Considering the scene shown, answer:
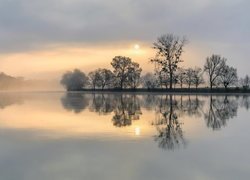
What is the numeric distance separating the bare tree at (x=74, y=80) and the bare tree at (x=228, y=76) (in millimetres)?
50202

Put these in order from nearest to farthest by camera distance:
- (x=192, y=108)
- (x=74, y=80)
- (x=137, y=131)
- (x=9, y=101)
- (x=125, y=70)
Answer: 1. (x=137, y=131)
2. (x=192, y=108)
3. (x=9, y=101)
4. (x=125, y=70)
5. (x=74, y=80)

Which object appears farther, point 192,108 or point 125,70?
point 125,70

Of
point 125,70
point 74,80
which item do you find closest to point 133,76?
point 125,70

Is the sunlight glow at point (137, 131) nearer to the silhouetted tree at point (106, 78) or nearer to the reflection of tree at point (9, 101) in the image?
the reflection of tree at point (9, 101)

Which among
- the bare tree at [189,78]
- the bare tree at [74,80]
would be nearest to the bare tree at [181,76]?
the bare tree at [189,78]

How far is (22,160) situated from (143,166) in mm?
2939

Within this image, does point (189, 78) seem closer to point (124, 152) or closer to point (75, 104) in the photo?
point (75, 104)

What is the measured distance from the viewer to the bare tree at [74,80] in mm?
124688

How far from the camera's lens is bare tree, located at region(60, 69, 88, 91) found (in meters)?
125

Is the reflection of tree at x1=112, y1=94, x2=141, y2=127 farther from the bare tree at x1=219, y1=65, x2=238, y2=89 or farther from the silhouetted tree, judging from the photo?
the silhouetted tree

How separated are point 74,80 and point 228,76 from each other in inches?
2284

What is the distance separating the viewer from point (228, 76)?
80812 millimetres

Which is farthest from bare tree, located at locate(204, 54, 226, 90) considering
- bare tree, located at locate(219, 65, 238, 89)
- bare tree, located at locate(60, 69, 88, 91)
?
bare tree, located at locate(60, 69, 88, 91)

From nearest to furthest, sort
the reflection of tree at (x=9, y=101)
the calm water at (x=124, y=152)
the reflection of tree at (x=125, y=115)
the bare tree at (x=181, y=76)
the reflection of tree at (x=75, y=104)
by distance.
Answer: the calm water at (x=124, y=152), the reflection of tree at (x=125, y=115), the reflection of tree at (x=75, y=104), the reflection of tree at (x=9, y=101), the bare tree at (x=181, y=76)
